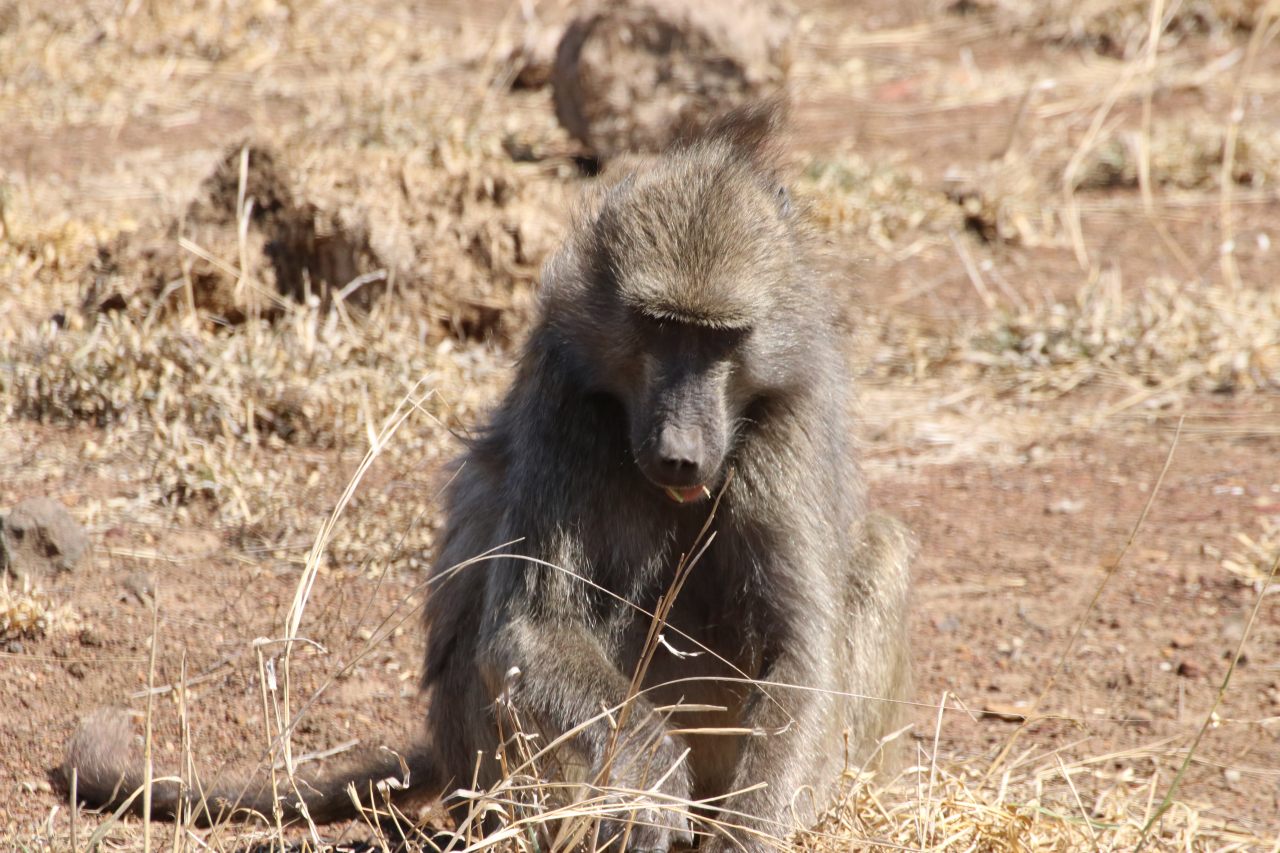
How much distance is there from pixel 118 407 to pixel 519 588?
2.82m

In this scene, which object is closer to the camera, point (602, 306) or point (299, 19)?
point (602, 306)

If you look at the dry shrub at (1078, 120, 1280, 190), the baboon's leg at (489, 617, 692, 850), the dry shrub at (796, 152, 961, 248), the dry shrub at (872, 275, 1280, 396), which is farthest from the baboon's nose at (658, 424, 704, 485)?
the dry shrub at (1078, 120, 1280, 190)

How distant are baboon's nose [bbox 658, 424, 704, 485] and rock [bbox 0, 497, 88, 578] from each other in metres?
2.36

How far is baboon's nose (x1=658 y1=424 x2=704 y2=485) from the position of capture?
9.93 ft

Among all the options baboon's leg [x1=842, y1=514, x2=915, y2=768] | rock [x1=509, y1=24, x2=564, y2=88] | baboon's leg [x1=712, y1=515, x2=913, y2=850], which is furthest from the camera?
rock [x1=509, y1=24, x2=564, y2=88]

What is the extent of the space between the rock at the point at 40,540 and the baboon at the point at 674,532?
108cm

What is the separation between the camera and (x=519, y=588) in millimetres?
3307

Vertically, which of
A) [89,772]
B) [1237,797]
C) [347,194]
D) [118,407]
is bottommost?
[1237,797]

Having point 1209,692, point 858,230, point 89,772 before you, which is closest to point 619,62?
point 858,230

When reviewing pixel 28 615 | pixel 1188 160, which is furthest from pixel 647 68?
pixel 28 615

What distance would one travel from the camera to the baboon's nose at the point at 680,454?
3.03 m

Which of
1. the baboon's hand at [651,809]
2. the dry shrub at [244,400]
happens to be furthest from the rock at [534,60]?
the baboon's hand at [651,809]

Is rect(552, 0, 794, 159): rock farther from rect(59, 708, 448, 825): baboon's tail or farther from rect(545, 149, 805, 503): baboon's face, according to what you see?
rect(59, 708, 448, 825): baboon's tail

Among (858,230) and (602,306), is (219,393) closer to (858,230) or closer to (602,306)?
(602,306)
